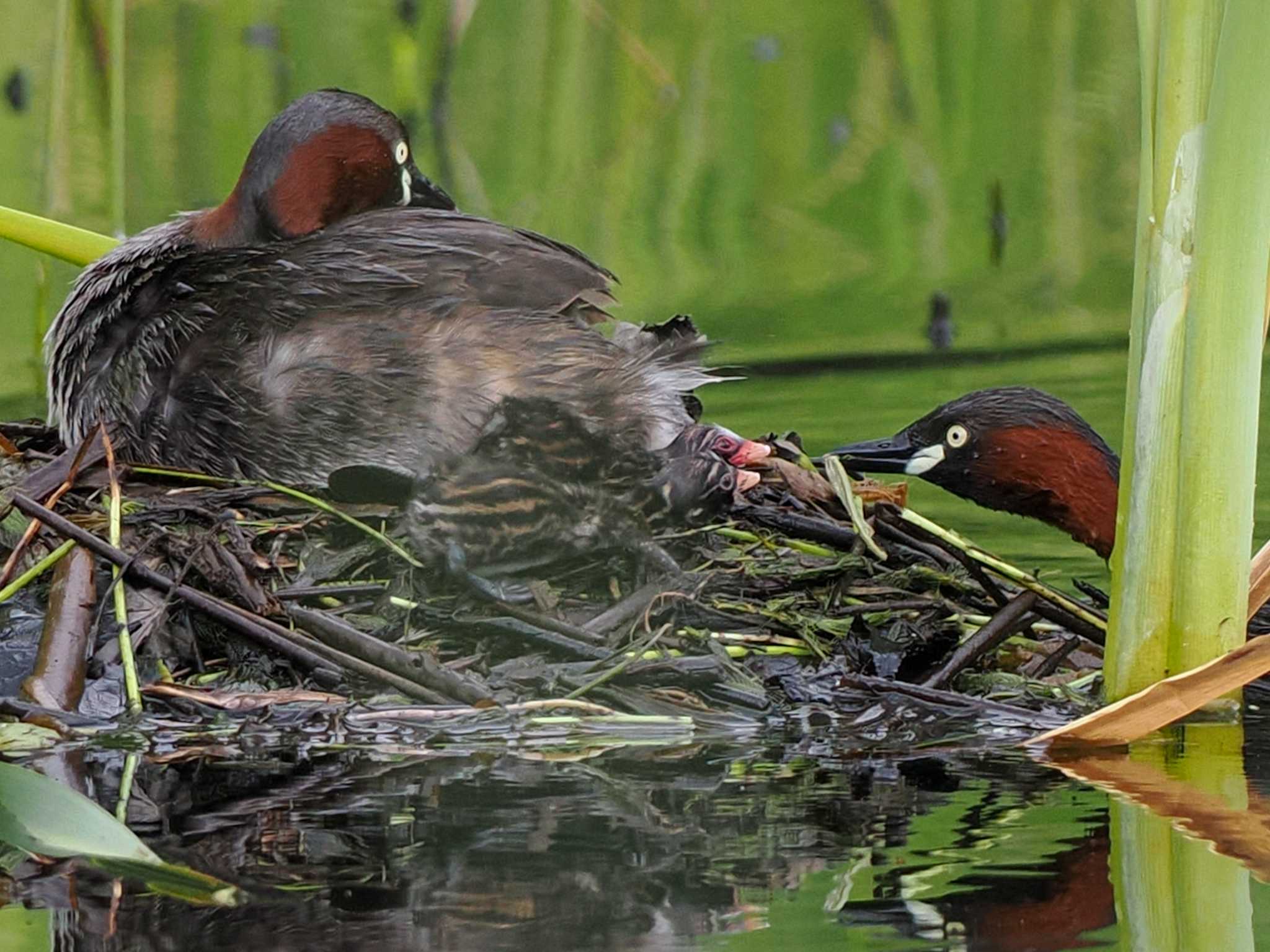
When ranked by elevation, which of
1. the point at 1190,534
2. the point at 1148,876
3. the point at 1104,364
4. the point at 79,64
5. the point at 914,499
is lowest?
the point at 1148,876

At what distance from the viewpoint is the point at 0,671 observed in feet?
11.9

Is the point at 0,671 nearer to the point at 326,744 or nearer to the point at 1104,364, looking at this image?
the point at 326,744

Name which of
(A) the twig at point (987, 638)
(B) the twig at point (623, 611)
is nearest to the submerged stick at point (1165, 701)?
(A) the twig at point (987, 638)

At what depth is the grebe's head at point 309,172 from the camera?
4668mm

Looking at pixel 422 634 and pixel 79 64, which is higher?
pixel 79 64

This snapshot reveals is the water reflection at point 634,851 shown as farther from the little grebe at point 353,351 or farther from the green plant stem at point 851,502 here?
the little grebe at point 353,351

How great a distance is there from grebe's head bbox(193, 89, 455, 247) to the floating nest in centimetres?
76

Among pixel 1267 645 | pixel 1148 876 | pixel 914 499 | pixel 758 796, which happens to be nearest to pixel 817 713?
pixel 758 796

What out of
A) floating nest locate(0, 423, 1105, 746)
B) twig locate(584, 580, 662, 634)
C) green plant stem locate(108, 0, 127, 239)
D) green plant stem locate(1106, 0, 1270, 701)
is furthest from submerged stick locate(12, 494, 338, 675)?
green plant stem locate(108, 0, 127, 239)

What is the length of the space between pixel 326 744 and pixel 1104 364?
4532 millimetres

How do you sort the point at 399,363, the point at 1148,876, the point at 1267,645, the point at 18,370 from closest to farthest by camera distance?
1. the point at 1148,876
2. the point at 1267,645
3. the point at 399,363
4. the point at 18,370

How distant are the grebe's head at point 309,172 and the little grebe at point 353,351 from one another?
192 millimetres

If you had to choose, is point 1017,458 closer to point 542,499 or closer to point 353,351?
point 542,499

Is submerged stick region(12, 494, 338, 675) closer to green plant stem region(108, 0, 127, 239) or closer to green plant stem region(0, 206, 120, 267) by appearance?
green plant stem region(0, 206, 120, 267)
